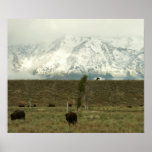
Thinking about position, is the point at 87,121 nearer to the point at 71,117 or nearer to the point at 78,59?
the point at 71,117

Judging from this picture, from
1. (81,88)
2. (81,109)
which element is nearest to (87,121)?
(81,109)

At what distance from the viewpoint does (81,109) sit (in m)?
3.66

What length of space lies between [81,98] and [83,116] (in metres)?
0.23

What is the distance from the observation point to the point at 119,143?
3.65m

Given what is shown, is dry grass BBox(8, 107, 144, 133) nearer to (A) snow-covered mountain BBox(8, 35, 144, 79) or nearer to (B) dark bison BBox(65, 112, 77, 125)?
(B) dark bison BBox(65, 112, 77, 125)

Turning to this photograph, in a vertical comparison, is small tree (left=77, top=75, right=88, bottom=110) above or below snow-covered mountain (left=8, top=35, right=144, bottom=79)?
below

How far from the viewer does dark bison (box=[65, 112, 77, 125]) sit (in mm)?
3623

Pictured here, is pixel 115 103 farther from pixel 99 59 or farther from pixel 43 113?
pixel 43 113

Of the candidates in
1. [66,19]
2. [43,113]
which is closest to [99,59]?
[66,19]

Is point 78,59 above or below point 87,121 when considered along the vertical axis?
above

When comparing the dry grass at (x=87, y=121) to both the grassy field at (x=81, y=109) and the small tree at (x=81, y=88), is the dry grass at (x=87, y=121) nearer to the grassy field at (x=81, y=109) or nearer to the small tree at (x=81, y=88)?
the grassy field at (x=81, y=109)

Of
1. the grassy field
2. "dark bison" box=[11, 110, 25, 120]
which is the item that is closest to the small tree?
the grassy field

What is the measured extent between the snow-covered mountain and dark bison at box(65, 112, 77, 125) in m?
0.46

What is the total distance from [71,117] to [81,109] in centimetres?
16
